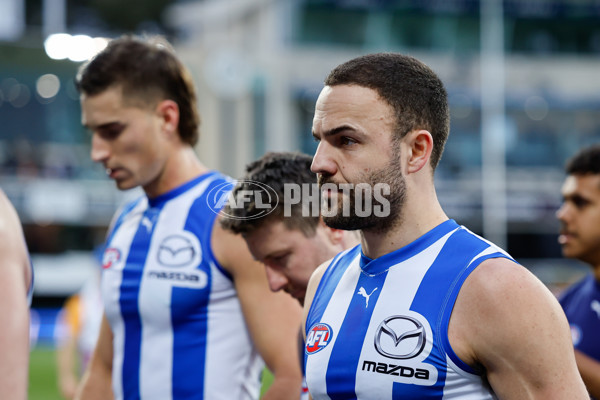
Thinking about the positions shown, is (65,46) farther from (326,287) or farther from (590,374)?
(326,287)

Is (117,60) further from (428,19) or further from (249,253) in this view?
(428,19)

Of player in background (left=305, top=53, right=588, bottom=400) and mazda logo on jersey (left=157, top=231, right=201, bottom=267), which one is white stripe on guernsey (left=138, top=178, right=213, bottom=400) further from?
player in background (left=305, top=53, right=588, bottom=400)

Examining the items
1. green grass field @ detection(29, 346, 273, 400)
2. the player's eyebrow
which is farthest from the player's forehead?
green grass field @ detection(29, 346, 273, 400)

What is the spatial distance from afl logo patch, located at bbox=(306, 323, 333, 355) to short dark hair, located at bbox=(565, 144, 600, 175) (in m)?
2.47

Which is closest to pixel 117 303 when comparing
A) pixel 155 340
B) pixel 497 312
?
pixel 155 340

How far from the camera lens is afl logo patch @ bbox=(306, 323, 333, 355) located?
6.75 feet

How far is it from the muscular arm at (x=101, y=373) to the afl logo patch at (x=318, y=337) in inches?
52.2

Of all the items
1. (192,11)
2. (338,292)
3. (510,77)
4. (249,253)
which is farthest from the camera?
(192,11)

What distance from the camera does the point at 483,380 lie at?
6.09 ft

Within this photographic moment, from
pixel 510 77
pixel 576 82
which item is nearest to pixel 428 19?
pixel 510 77

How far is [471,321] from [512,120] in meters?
24.8

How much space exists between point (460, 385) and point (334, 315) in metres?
0.41

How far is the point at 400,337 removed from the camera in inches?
74.5

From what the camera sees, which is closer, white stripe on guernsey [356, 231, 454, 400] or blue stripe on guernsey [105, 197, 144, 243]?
white stripe on guernsey [356, 231, 454, 400]
